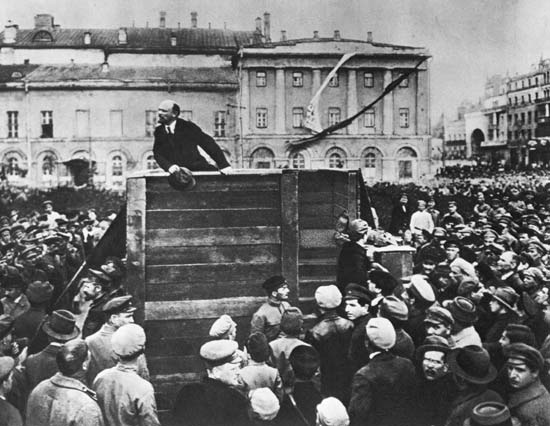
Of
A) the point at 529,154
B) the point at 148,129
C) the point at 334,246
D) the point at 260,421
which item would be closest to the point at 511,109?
the point at 529,154

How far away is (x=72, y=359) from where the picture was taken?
293cm

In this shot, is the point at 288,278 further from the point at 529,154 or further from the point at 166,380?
the point at 529,154

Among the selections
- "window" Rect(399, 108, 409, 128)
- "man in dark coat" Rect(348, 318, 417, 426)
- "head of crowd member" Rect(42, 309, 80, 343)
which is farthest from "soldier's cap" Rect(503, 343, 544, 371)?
"window" Rect(399, 108, 409, 128)

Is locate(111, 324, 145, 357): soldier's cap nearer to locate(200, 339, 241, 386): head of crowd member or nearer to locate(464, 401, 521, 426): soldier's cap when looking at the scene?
locate(200, 339, 241, 386): head of crowd member

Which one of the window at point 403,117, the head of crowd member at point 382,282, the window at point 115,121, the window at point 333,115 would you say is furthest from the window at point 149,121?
the head of crowd member at point 382,282

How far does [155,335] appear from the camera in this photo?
4.05m

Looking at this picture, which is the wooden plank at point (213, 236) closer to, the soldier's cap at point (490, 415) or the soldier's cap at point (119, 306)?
the soldier's cap at point (119, 306)

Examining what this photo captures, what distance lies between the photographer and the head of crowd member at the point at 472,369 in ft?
9.23

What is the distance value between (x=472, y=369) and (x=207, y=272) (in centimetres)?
192

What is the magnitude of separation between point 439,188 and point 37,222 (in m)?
6.36

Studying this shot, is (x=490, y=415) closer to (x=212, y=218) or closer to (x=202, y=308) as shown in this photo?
(x=202, y=308)

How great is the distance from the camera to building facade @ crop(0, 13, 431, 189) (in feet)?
31.9

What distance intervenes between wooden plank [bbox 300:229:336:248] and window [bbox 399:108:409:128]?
699 centimetres

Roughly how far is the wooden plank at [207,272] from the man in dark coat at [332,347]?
1.77 ft
